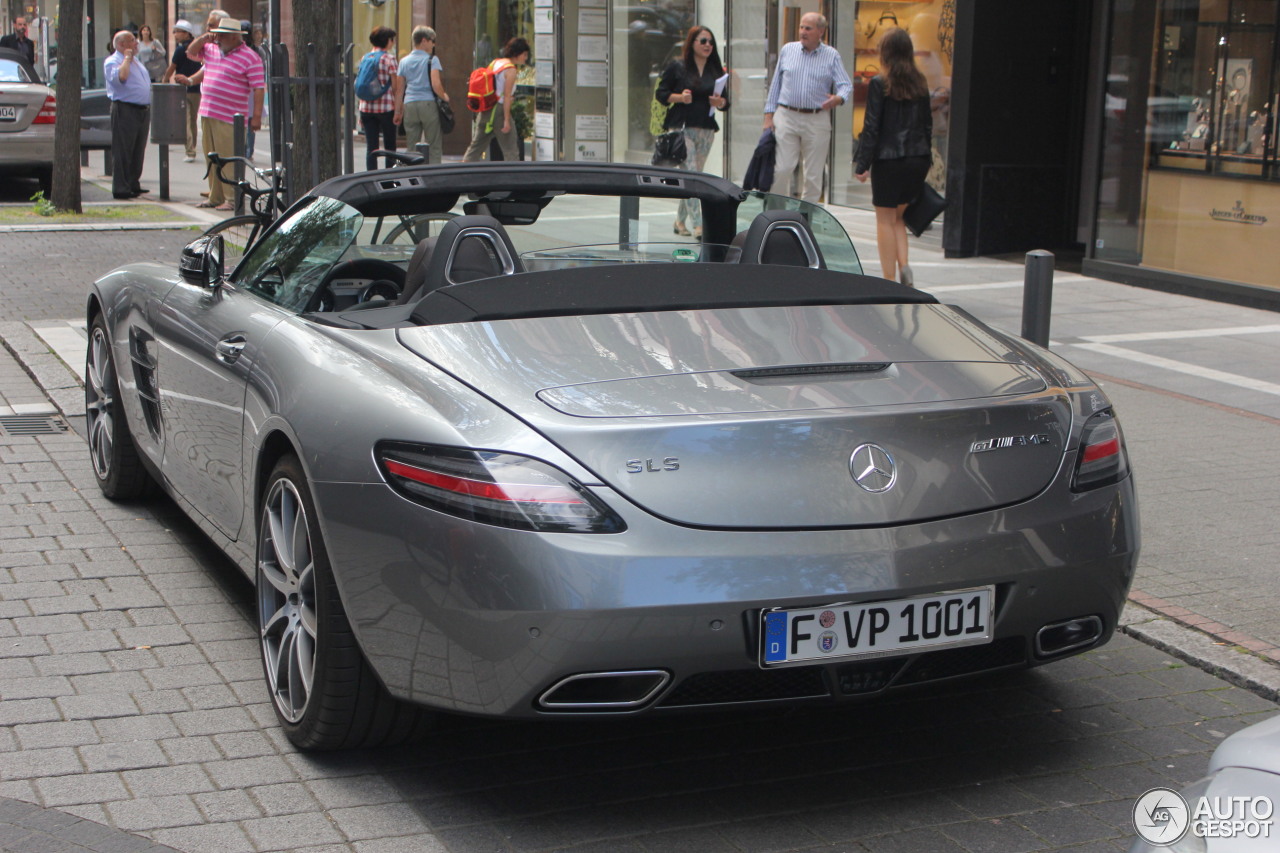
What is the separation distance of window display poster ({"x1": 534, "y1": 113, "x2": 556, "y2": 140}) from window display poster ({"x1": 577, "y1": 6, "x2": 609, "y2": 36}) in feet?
3.93

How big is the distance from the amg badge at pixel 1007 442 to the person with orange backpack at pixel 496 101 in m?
15.6

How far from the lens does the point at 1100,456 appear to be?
352 cm

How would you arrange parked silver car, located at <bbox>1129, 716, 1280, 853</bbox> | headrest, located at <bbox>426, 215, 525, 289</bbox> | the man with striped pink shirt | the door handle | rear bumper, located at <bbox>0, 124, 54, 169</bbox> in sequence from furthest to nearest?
rear bumper, located at <bbox>0, 124, 54, 169</bbox> → the man with striped pink shirt → the door handle → headrest, located at <bbox>426, 215, 525, 289</bbox> → parked silver car, located at <bbox>1129, 716, 1280, 853</bbox>

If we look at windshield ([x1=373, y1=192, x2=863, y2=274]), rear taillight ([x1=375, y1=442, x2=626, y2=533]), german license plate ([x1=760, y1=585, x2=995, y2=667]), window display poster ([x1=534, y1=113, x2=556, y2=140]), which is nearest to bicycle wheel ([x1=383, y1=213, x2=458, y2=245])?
windshield ([x1=373, y1=192, x2=863, y2=274])

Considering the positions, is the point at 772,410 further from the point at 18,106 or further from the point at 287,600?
the point at 18,106

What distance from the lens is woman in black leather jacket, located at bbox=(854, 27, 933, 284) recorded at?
35.1 ft

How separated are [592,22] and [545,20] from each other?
2.18ft

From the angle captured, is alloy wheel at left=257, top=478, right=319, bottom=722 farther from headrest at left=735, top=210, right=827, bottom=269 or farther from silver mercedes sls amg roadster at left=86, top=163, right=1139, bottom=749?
headrest at left=735, top=210, right=827, bottom=269

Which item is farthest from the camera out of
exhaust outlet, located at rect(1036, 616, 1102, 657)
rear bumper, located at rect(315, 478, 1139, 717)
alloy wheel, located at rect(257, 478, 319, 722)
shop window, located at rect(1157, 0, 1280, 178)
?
shop window, located at rect(1157, 0, 1280, 178)

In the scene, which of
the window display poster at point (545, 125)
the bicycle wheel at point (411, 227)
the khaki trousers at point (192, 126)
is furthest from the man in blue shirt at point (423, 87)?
the bicycle wheel at point (411, 227)

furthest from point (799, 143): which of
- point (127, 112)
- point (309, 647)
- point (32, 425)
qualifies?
point (309, 647)

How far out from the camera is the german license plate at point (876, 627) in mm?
3082

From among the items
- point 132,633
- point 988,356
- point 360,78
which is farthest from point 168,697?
point 360,78

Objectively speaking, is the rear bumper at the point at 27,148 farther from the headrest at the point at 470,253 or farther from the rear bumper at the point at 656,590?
the rear bumper at the point at 656,590
